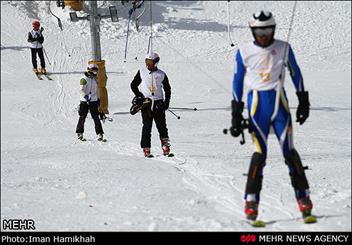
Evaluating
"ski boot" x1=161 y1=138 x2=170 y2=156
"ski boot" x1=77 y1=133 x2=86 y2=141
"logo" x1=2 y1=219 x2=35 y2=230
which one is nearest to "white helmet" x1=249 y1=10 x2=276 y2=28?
"logo" x1=2 y1=219 x2=35 y2=230

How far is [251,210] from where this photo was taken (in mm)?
4883

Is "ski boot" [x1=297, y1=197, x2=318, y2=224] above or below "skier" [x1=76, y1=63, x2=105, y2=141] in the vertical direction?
above

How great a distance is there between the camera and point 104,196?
20.0 ft

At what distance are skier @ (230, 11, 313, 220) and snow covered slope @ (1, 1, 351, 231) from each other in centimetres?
36

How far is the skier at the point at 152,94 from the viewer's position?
8.29 m

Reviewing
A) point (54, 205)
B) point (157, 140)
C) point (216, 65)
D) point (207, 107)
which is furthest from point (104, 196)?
point (216, 65)

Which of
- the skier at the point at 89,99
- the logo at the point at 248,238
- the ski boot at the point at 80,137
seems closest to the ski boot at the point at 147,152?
the skier at the point at 89,99

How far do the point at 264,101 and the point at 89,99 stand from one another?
5.94 metres

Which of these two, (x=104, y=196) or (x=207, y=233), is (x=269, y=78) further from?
(x=104, y=196)

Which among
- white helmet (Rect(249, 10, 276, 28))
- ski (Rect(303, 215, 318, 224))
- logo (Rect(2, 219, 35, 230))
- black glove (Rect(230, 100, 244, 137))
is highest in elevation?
white helmet (Rect(249, 10, 276, 28))

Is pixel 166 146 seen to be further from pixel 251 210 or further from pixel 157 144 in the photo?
pixel 251 210

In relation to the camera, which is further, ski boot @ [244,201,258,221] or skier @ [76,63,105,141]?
skier @ [76,63,105,141]

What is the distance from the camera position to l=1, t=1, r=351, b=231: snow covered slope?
537 cm

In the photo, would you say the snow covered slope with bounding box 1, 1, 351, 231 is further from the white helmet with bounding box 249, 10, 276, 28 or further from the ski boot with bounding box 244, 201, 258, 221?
the white helmet with bounding box 249, 10, 276, 28
